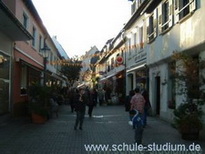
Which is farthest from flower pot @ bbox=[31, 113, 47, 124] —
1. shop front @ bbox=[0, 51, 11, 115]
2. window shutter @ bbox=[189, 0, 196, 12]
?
window shutter @ bbox=[189, 0, 196, 12]

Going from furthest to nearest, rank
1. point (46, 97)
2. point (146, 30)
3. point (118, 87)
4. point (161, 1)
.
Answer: point (118, 87), point (146, 30), point (161, 1), point (46, 97)

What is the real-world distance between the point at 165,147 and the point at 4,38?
990 centimetres

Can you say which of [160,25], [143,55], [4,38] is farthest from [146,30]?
[4,38]

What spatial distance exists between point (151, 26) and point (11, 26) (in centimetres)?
1065

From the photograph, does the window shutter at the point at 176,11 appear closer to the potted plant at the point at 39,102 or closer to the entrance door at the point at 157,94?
the entrance door at the point at 157,94

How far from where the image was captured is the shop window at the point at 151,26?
23.0 meters

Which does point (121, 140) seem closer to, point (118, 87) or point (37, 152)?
point (37, 152)

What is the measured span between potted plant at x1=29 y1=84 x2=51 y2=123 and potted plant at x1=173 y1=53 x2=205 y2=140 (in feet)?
23.8

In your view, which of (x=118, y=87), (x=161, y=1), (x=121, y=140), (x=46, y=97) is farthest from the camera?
(x=118, y=87)

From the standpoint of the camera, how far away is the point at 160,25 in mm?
21500

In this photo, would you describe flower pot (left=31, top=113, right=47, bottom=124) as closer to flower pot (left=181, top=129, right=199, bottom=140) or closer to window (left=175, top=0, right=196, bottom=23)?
window (left=175, top=0, right=196, bottom=23)

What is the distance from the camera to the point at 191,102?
1382 cm

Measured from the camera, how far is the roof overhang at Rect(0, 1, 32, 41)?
533 inches

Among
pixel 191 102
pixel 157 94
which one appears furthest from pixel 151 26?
pixel 191 102
